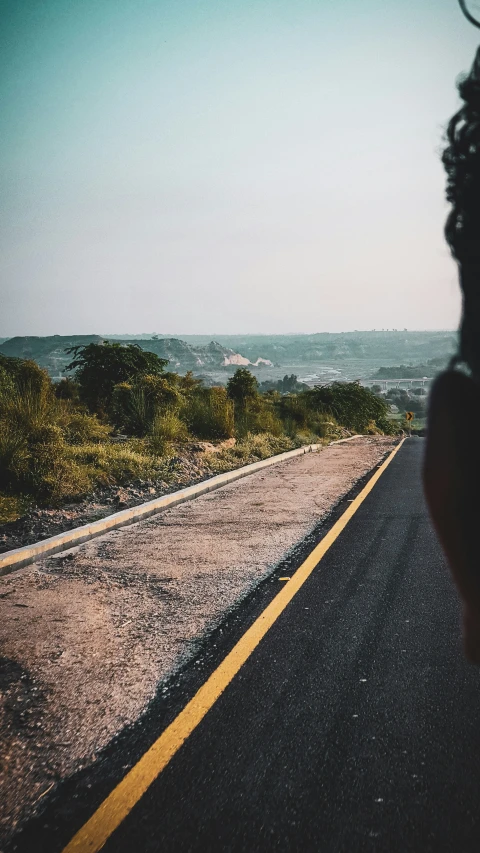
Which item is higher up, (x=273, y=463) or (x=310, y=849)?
(x=310, y=849)

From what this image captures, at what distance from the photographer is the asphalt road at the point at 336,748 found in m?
2.25

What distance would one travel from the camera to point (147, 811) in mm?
2412

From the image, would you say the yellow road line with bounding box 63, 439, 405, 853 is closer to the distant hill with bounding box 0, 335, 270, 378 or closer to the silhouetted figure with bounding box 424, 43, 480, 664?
the silhouetted figure with bounding box 424, 43, 480, 664

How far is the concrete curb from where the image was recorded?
19.2 feet

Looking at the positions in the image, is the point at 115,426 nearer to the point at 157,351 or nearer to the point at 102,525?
the point at 102,525

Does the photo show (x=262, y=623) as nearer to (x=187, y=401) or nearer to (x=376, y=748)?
(x=376, y=748)

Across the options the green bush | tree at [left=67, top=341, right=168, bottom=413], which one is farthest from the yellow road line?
tree at [left=67, top=341, right=168, bottom=413]

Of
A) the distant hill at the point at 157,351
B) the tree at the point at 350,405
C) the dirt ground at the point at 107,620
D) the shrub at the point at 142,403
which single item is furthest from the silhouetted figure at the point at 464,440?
the distant hill at the point at 157,351

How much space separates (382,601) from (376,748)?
2.02 meters

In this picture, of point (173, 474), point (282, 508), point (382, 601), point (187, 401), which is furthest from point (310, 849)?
point (187, 401)

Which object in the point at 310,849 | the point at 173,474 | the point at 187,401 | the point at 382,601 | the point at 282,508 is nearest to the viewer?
the point at 310,849

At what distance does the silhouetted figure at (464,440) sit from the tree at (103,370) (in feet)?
56.8

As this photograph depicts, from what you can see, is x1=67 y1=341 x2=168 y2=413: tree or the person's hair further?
x1=67 y1=341 x2=168 y2=413: tree

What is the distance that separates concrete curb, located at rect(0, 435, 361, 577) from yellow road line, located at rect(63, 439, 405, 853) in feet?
8.89
